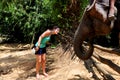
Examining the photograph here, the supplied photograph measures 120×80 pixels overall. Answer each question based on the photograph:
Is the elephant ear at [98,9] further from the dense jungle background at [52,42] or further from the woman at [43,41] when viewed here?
the woman at [43,41]

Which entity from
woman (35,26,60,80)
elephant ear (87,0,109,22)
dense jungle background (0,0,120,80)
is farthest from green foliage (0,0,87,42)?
elephant ear (87,0,109,22)

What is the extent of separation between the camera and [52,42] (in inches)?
583

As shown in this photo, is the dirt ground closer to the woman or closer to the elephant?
the woman

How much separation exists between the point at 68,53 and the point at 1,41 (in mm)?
7895

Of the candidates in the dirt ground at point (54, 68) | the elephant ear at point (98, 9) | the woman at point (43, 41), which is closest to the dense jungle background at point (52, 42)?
the dirt ground at point (54, 68)

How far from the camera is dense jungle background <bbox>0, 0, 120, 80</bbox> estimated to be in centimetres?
775

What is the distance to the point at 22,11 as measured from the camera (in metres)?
15.4

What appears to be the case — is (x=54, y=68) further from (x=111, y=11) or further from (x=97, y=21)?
(x=111, y=11)

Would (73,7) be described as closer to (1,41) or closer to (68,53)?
(68,53)

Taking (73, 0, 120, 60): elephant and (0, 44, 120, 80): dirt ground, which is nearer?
(73, 0, 120, 60): elephant

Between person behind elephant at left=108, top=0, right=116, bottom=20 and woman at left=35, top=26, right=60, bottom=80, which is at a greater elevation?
person behind elephant at left=108, top=0, right=116, bottom=20

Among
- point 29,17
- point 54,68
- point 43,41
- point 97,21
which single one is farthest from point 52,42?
point 97,21

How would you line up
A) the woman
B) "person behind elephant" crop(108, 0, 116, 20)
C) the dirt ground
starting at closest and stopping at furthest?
"person behind elephant" crop(108, 0, 116, 20) → the dirt ground → the woman

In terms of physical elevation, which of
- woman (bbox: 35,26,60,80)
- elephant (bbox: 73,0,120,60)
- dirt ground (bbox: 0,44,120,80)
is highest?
elephant (bbox: 73,0,120,60)
